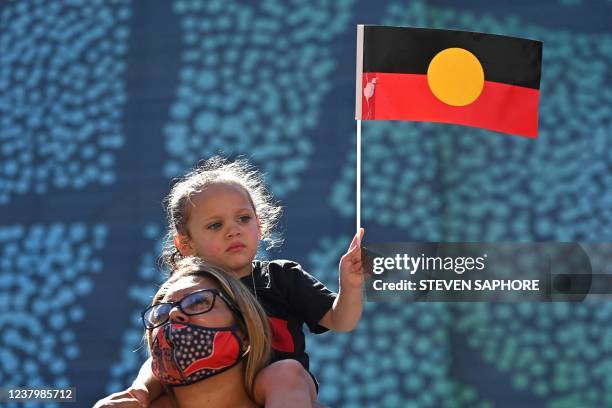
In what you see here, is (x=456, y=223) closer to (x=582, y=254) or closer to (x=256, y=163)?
(x=582, y=254)

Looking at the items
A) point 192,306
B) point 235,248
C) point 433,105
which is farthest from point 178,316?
point 433,105

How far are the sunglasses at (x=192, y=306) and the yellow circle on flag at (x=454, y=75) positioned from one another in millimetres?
774

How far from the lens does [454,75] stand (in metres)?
2.07

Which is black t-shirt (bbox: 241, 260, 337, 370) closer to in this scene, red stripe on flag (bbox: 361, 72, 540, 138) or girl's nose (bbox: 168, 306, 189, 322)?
girl's nose (bbox: 168, 306, 189, 322)

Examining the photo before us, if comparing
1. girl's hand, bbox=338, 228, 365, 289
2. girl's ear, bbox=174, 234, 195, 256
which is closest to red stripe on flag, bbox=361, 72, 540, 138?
girl's hand, bbox=338, 228, 365, 289

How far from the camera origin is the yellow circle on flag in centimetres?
208

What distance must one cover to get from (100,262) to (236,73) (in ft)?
3.03

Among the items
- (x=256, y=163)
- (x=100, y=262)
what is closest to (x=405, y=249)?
(x=256, y=163)

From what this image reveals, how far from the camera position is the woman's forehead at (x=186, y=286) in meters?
1.77

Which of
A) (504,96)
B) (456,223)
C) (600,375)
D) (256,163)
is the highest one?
(504,96)

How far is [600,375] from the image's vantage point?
312cm

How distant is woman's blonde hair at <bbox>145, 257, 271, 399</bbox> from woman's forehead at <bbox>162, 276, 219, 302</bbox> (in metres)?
0.01

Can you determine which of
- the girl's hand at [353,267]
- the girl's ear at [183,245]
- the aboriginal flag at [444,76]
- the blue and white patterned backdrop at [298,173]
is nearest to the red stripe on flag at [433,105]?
the aboriginal flag at [444,76]

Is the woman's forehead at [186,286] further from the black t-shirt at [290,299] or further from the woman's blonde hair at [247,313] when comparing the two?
the black t-shirt at [290,299]
